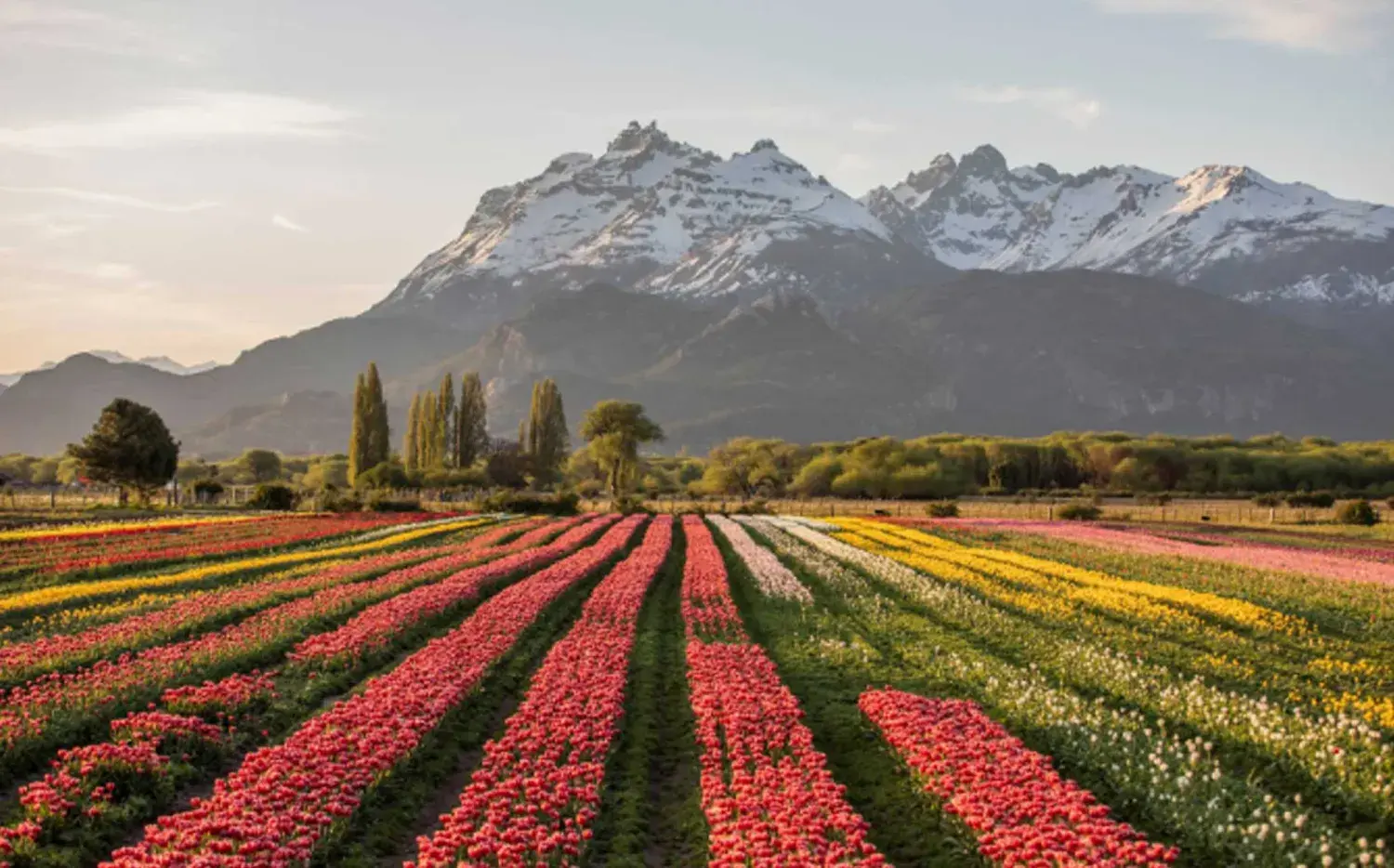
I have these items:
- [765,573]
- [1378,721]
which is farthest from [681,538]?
[1378,721]

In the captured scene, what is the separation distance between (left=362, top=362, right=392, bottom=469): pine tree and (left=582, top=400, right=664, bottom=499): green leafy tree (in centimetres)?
1927

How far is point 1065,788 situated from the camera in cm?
1285

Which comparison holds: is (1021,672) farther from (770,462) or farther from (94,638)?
(770,462)

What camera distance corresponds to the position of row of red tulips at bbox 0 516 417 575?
122ft

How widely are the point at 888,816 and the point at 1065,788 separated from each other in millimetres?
2083

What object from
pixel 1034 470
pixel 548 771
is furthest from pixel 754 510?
pixel 548 771

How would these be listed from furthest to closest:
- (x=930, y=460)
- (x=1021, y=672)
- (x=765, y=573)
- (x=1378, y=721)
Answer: (x=930, y=460), (x=765, y=573), (x=1021, y=672), (x=1378, y=721)

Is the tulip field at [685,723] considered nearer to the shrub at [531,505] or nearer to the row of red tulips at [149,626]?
the row of red tulips at [149,626]

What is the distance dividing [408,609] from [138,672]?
8104 millimetres

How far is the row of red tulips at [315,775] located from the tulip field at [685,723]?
5cm

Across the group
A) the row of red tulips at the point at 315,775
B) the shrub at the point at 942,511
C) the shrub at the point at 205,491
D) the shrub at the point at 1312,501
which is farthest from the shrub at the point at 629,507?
the row of red tulips at the point at 315,775

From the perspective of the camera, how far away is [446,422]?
124 m

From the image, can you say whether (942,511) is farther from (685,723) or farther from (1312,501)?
(685,723)

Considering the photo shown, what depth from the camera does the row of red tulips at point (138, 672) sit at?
50.6 ft
